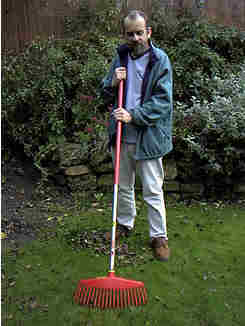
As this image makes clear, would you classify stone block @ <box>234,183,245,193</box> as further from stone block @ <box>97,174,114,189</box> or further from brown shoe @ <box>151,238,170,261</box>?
brown shoe @ <box>151,238,170,261</box>

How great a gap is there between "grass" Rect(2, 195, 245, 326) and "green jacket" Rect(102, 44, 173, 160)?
0.91 meters

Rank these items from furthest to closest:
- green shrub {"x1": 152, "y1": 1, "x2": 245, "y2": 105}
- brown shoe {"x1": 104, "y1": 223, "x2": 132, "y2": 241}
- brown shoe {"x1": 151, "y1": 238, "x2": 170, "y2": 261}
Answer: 1. green shrub {"x1": 152, "y1": 1, "x2": 245, "y2": 105}
2. brown shoe {"x1": 104, "y1": 223, "x2": 132, "y2": 241}
3. brown shoe {"x1": 151, "y1": 238, "x2": 170, "y2": 261}

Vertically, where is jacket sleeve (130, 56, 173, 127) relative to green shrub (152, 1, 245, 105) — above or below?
below

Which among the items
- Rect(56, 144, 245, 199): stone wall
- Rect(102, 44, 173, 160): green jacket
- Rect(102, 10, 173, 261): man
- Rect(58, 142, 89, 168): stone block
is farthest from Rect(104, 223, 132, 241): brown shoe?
Rect(58, 142, 89, 168): stone block

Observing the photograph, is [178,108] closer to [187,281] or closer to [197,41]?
[197,41]

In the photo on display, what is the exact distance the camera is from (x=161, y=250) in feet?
11.8

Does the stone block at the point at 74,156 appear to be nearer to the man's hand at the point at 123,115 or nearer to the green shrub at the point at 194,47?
the green shrub at the point at 194,47

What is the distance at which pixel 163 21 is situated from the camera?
6.93m

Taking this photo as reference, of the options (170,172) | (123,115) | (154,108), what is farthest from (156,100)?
(170,172)

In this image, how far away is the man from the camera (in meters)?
3.30

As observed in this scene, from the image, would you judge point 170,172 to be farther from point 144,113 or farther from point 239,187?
point 144,113

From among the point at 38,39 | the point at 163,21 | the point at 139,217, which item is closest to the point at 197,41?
the point at 163,21

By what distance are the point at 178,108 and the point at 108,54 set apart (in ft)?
5.07

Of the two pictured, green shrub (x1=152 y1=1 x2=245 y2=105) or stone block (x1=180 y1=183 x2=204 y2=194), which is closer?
stone block (x1=180 y1=183 x2=204 y2=194)
